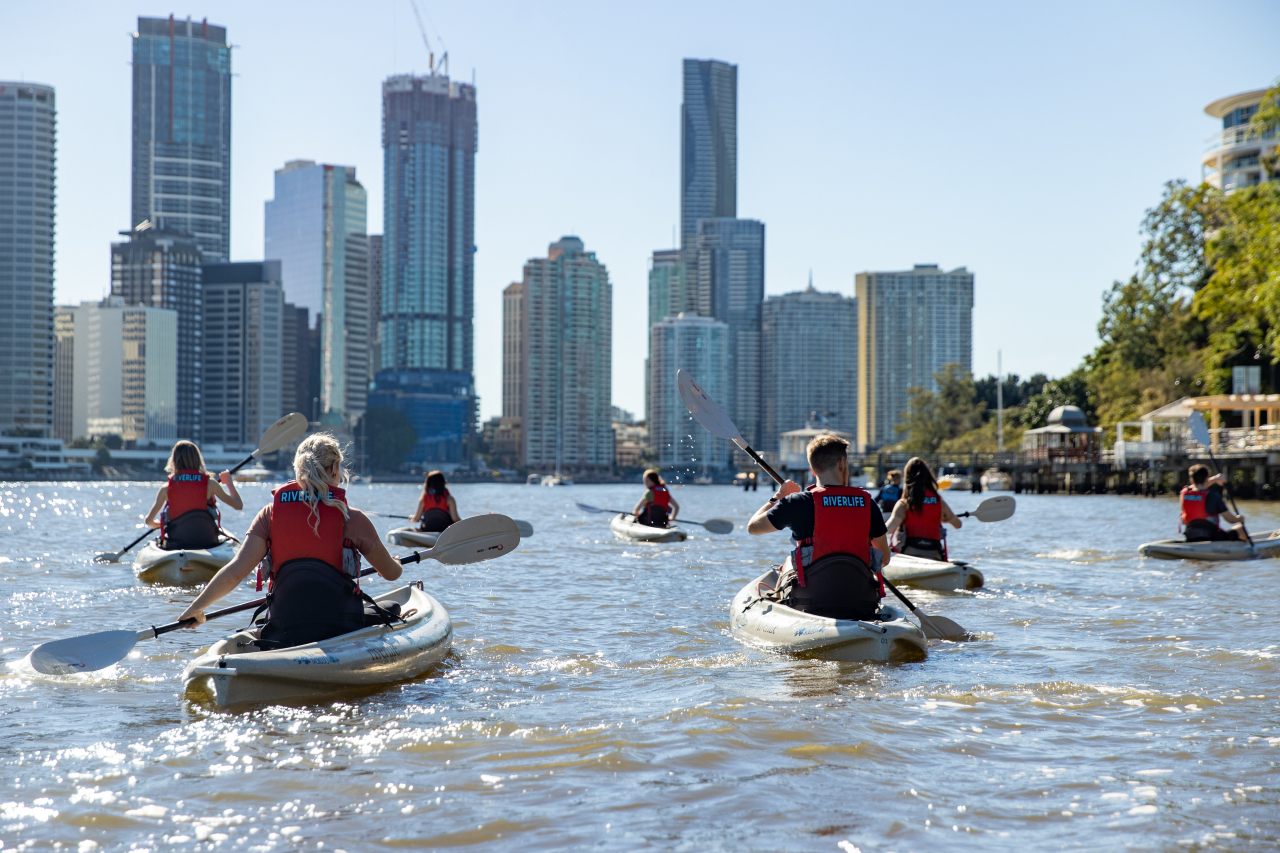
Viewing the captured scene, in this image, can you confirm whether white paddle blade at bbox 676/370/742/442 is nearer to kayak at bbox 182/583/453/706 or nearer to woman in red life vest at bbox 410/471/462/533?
kayak at bbox 182/583/453/706

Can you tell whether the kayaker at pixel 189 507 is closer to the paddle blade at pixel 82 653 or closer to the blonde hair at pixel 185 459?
the blonde hair at pixel 185 459

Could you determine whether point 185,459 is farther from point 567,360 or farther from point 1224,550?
point 567,360

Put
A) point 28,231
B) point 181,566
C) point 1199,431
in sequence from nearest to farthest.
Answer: point 181,566 → point 1199,431 → point 28,231

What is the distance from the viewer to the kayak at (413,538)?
16875mm

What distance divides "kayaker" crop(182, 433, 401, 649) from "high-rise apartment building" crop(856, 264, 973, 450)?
170m

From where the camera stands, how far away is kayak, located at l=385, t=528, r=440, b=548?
16875 mm

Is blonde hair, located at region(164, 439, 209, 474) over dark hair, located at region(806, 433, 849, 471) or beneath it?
beneath

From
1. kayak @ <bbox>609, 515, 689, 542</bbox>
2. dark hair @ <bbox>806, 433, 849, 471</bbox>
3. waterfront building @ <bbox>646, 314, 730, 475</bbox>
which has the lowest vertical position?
kayak @ <bbox>609, 515, 689, 542</bbox>

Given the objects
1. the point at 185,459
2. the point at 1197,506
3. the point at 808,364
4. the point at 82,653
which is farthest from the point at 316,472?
the point at 808,364

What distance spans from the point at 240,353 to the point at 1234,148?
5527 inches

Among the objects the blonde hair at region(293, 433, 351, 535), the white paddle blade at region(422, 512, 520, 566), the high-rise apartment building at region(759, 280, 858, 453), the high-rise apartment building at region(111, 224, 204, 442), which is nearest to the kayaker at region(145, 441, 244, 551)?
the white paddle blade at region(422, 512, 520, 566)

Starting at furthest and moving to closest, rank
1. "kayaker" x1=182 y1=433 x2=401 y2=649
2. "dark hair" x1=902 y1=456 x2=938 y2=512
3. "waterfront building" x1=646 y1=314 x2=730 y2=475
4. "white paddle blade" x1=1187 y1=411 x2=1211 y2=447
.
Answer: "waterfront building" x1=646 y1=314 x2=730 y2=475, "white paddle blade" x1=1187 y1=411 x2=1211 y2=447, "dark hair" x1=902 y1=456 x2=938 y2=512, "kayaker" x1=182 y1=433 x2=401 y2=649

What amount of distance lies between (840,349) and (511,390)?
57.6 m

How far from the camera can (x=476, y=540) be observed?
8430 millimetres
